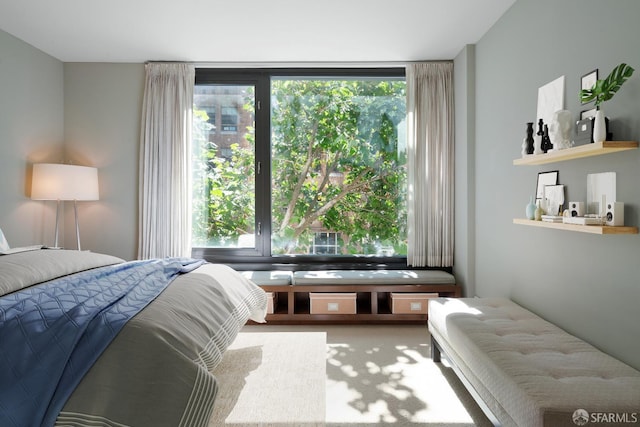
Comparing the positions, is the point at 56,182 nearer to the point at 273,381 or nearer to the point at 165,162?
the point at 165,162

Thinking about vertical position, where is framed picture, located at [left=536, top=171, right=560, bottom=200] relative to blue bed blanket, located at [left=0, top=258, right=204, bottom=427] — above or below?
above

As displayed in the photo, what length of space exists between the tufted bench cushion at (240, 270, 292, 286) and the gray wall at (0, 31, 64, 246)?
6.61 feet

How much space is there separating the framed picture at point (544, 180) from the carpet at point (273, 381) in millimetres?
1824

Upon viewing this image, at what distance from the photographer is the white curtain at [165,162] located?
398cm

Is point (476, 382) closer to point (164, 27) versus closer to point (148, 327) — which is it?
point (148, 327)

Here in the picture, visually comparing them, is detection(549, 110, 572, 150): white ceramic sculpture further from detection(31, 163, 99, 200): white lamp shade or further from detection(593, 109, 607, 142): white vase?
detection(31, 163, 99, 200): white lamp shade

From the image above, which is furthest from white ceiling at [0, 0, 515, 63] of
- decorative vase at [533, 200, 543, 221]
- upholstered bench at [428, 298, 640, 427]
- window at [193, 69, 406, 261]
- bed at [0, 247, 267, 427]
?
upholstered bench at [428, 298, 640, 427]

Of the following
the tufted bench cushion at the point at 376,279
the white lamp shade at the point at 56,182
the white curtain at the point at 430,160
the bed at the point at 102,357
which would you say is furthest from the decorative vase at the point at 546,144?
the white lamp shade at the point at 56,182

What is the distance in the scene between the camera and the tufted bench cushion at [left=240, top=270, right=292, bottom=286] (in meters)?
3.74

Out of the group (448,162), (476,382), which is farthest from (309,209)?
(476,382)

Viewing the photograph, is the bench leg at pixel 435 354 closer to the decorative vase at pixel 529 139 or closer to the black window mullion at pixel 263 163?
the decorative vase at pixel 529 139

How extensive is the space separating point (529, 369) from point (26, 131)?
421 cm

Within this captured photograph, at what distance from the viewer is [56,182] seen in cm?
352

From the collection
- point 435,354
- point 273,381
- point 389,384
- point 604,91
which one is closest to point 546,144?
point 604,91
